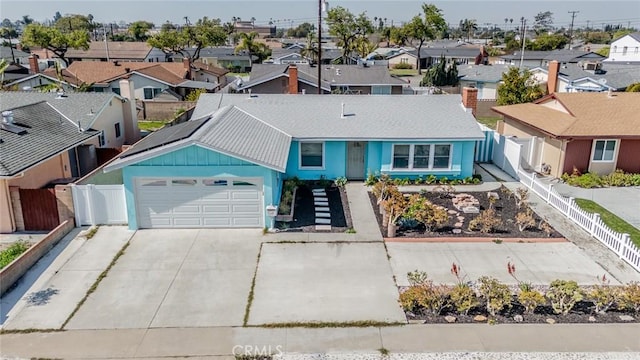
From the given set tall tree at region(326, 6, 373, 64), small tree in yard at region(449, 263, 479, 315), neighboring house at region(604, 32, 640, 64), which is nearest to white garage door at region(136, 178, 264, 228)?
small tree in yard at region(449, 263, 479, 315)

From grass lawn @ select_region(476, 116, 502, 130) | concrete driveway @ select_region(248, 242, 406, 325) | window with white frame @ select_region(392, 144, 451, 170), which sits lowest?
concrete driveway @ select_region(248, 242, 406, 325)

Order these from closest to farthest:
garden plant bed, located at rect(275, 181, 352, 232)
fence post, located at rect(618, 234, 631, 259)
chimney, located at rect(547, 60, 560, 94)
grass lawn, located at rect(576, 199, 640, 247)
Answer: fence post, located at rect(618, 234, 631, 259) → grass lawn, located at rect(576, 199, 640, 247) → garden plant bed, located at rect(275, 181, 352, 232) → chimney, located at rect(547, 60, 560, 94)

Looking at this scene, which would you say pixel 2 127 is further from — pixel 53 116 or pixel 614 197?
pixel 614 197

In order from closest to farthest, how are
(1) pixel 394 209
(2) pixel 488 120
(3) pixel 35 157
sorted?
(1) pixel 394 209, (3) pixel 35 157, (2) pixel 488 120

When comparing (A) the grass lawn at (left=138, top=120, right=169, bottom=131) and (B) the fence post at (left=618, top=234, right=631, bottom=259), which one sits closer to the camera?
(B) the fence post at (left=618, top=234, right=631, bottom=259)

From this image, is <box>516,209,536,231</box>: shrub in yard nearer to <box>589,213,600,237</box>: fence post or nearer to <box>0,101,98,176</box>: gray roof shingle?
<box>589,213,600,237</box>: fence post

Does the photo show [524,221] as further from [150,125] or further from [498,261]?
[150,125]

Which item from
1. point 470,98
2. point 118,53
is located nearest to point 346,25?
point 118,53

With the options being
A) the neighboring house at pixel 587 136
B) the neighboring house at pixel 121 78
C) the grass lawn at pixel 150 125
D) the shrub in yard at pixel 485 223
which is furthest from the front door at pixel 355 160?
the neighboring house at pixel 121 78
